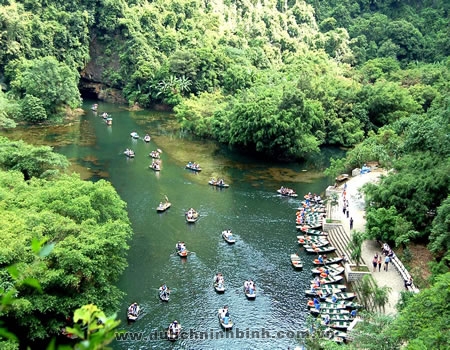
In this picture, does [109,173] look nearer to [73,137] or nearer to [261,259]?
[73,137]

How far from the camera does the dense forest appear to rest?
24.1 m

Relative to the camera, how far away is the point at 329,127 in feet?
202

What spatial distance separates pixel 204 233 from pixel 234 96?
38489 mm

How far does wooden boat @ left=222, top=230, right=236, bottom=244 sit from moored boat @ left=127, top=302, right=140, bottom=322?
9854mm

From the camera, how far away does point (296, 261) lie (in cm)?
3275

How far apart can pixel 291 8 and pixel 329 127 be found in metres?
53.4

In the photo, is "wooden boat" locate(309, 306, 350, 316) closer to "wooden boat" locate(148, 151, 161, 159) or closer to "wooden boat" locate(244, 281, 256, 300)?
"wooden boat" locate(244, 281, 256, 300)

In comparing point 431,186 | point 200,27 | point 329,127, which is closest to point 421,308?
point 431,186

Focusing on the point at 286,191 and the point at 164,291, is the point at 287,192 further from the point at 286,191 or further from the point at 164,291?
the point at 164,291

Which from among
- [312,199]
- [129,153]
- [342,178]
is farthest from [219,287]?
[129,153]

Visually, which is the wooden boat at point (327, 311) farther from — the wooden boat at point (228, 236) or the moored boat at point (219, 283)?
the wooden boat at point (228, 236)

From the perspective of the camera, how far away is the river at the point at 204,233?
26781 mm

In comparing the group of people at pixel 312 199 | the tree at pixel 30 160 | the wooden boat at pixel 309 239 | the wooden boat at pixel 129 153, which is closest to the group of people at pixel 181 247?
the wooden boat at pixel 309 239

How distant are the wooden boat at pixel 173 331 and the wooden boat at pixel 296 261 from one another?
9669mm
